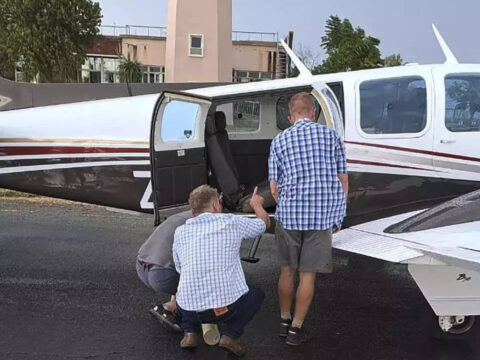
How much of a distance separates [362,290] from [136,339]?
228 centimetres

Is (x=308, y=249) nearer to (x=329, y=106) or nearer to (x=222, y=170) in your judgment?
(x=329, y=106)

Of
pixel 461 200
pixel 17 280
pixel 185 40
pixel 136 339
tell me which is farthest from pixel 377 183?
pixel 185 40

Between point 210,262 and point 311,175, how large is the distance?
954 millimetres

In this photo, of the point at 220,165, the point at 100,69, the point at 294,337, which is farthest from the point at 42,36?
the point at 294,337

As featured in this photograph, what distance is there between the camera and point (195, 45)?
3650cm

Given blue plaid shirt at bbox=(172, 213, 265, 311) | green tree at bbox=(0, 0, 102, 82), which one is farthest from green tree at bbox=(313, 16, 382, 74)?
blue plaid shirt at bbox=(172, 213, 265, 311)

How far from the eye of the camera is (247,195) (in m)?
5.67

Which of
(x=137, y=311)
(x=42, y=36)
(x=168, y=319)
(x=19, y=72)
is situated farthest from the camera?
(x=19, y=72)

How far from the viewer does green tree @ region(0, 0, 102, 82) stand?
33750 mm

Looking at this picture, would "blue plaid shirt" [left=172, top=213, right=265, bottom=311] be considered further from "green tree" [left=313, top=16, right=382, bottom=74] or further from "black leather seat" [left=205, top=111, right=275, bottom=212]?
"green tree" [left=313, top=16, right=382, bottom=74]

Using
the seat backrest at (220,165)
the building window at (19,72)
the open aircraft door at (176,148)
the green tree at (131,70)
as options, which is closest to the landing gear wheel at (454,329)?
the seat backrest at (220,165)


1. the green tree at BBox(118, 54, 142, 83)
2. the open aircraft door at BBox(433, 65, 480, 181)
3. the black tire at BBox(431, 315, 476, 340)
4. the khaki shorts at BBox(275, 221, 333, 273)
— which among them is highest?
the green tree at BBox(118, 54, 142, 83)

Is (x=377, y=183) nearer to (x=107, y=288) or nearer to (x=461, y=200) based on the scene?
(x=461, y=200)

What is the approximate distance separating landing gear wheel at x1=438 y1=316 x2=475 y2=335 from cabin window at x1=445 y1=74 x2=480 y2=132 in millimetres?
1797
